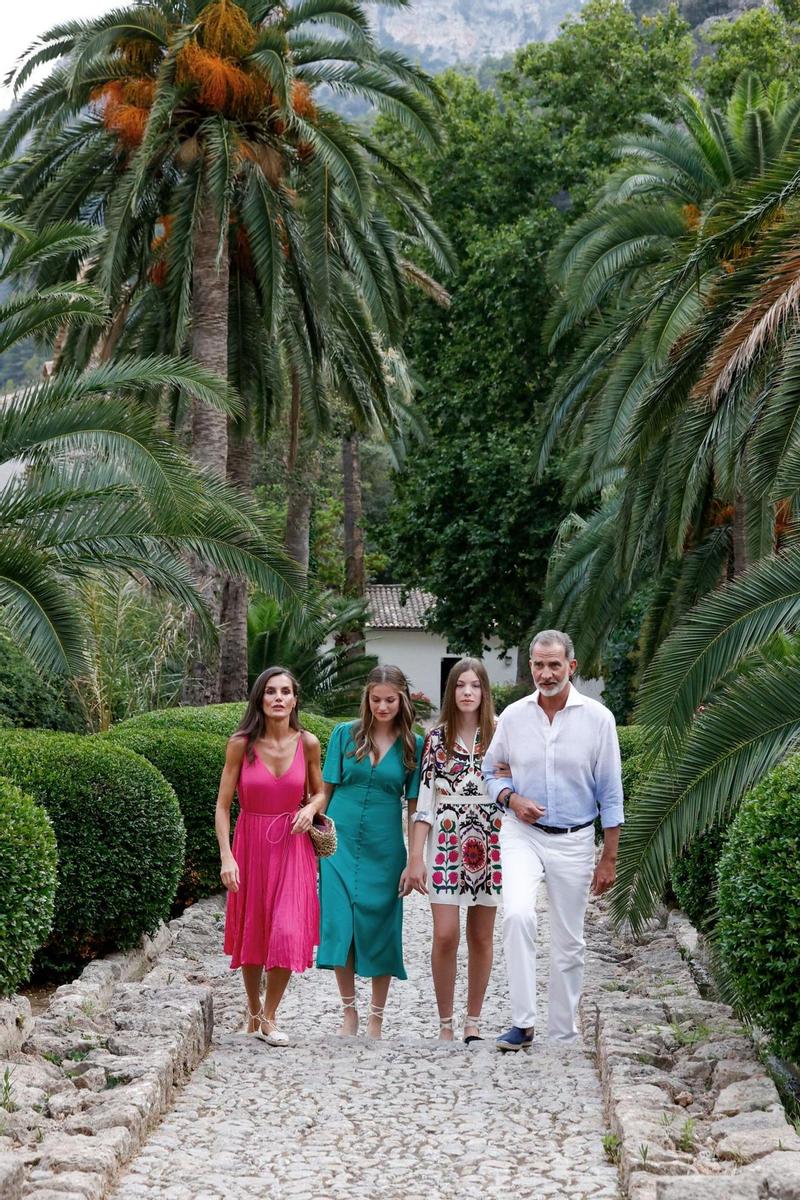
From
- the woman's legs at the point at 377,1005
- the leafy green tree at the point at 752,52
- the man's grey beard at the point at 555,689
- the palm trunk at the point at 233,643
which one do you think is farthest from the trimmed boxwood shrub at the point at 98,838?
the leafy green tree at the point at 752,52

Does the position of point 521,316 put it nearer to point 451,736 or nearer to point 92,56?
point 92,56

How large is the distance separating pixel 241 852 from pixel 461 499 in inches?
855

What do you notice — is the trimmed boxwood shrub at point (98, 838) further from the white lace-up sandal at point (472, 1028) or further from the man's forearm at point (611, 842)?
the man's forearm at point (611, 842)

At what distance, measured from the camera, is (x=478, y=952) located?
669 cm

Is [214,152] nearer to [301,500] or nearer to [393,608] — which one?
[301,500]

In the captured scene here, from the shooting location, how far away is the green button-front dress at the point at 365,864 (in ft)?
21.6

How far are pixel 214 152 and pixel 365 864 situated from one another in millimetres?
9405

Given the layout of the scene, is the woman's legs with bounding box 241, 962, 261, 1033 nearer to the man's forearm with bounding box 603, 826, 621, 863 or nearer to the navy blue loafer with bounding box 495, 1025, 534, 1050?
the navy blue loafer with bounding box 495, 1025, 534, 1050

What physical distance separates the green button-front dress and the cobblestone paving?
1.40ft

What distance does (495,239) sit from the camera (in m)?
26.8

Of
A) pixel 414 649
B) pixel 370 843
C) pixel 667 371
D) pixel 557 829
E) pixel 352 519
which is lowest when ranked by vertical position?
pixel 370 843

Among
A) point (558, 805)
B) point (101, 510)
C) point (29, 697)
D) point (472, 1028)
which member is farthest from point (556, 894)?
point (29, 697)

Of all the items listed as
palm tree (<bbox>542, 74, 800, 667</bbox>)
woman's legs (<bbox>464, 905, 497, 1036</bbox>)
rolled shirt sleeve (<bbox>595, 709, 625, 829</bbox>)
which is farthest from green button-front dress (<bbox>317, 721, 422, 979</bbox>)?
palm tree (<bbox>542, 74, 800, 667</bbox>)

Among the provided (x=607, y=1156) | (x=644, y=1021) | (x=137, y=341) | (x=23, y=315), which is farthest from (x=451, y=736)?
(x=137, y=341)
